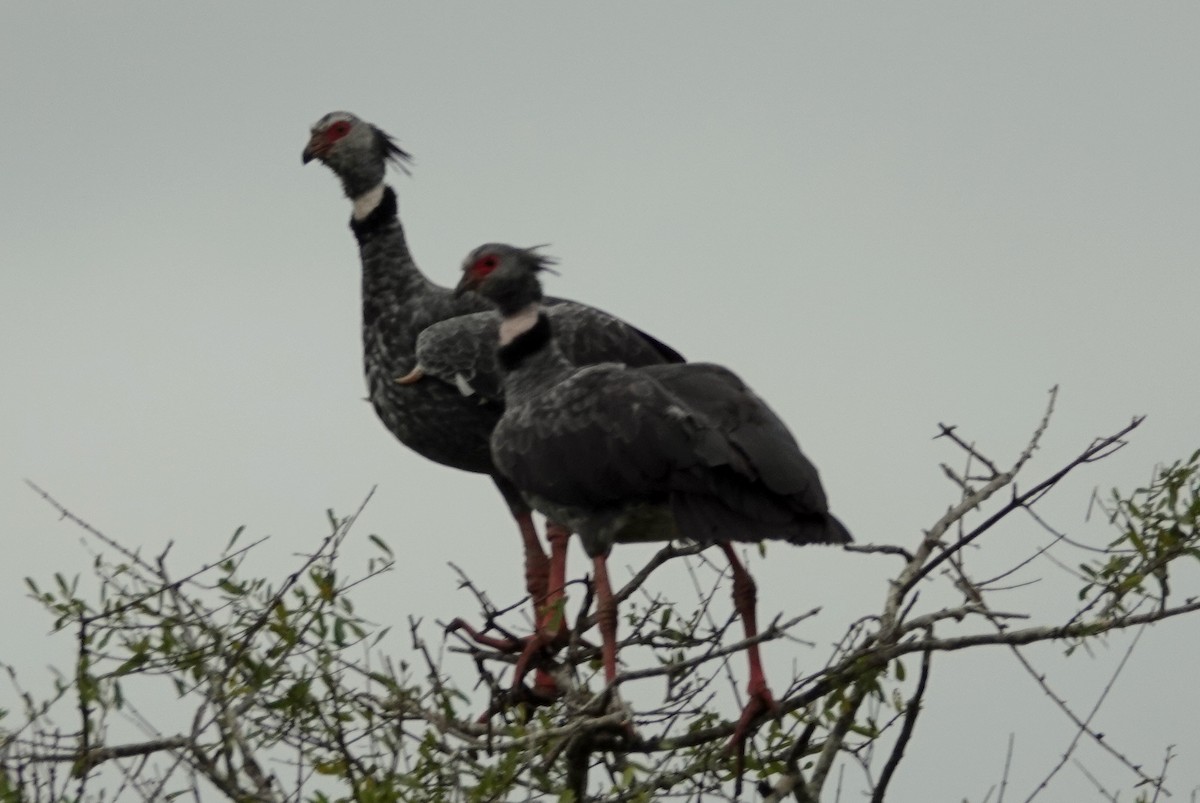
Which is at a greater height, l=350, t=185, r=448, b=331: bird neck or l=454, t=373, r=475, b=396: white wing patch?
l=350, t=185, r=448, b=331: bird neck

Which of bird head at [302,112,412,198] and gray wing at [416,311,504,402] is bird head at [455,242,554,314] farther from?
bird head at [302,112,412,198]

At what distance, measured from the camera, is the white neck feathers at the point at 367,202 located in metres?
6.91

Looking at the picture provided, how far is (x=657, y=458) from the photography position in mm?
4715

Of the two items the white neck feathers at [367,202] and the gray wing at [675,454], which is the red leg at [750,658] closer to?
the gray wing at [675,454]

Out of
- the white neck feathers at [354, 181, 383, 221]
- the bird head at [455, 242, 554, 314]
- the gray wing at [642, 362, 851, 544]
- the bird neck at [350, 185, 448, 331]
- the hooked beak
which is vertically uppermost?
the hooked beak

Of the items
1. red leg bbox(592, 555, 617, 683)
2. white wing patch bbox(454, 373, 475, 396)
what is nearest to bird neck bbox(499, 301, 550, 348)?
white wing patch bbox(454, 373, 475, 396)

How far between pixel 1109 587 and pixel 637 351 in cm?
196

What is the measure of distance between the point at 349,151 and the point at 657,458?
2642 mm

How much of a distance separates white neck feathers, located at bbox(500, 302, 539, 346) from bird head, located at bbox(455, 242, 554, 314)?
2cm

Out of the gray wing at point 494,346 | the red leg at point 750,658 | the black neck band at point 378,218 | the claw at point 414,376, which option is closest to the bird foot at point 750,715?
the red leg at point 750,658

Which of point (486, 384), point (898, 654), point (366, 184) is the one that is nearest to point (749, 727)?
point (898, 654)

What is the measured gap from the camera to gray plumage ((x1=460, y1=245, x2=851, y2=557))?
4559mm

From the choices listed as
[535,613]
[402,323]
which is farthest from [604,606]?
[402,323]

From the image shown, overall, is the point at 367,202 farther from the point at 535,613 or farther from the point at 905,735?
the point at 905,735
